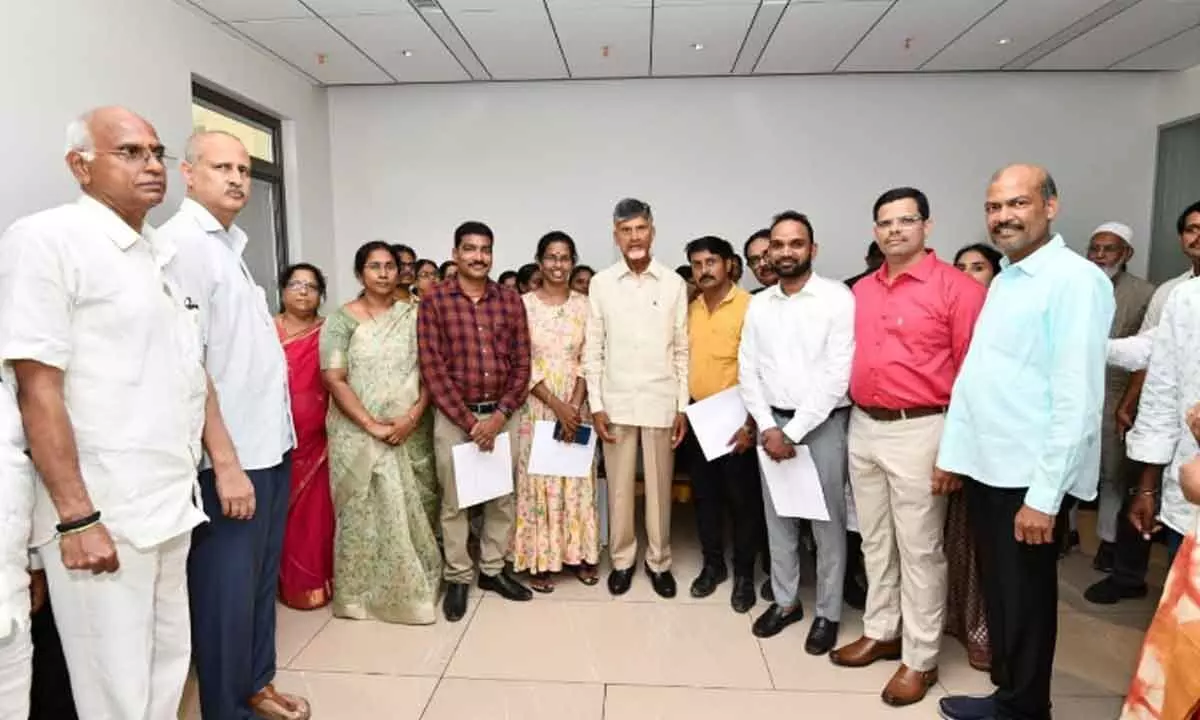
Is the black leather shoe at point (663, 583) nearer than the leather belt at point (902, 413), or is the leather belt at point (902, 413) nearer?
the leather belt at point (902, 413)

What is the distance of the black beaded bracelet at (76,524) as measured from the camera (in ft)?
4.48

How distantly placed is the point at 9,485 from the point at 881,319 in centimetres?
225

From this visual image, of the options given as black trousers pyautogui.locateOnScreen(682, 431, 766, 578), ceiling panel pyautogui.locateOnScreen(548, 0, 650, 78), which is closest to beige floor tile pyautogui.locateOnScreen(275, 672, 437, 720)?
black trousers pyautogui.locateOnScreen(682, 431, 766, 578)

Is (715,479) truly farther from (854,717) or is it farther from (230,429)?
(230,429)

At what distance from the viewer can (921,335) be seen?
212 centimetres

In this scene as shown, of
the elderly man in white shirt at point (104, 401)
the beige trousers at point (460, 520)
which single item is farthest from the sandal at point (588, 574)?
the elderly man in white shirt at point (104, 401)

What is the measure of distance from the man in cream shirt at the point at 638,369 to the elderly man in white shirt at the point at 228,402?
1343 millimetres

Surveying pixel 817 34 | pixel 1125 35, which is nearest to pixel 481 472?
pixel 817 34

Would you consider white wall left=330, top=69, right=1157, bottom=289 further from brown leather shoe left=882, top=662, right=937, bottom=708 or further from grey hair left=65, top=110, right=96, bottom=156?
grey hair left=65, top=110, right=96, bottom=156

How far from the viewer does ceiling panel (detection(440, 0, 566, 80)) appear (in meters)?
3.54

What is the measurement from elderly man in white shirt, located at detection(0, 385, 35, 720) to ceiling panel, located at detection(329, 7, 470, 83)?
2960 mm

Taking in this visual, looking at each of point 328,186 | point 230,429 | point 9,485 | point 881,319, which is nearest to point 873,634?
point 881,319

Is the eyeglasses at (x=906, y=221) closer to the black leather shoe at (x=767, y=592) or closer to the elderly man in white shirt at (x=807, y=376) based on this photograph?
the elderly man in white shirt at (x=807, y=376)

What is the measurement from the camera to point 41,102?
2570 millimetres
